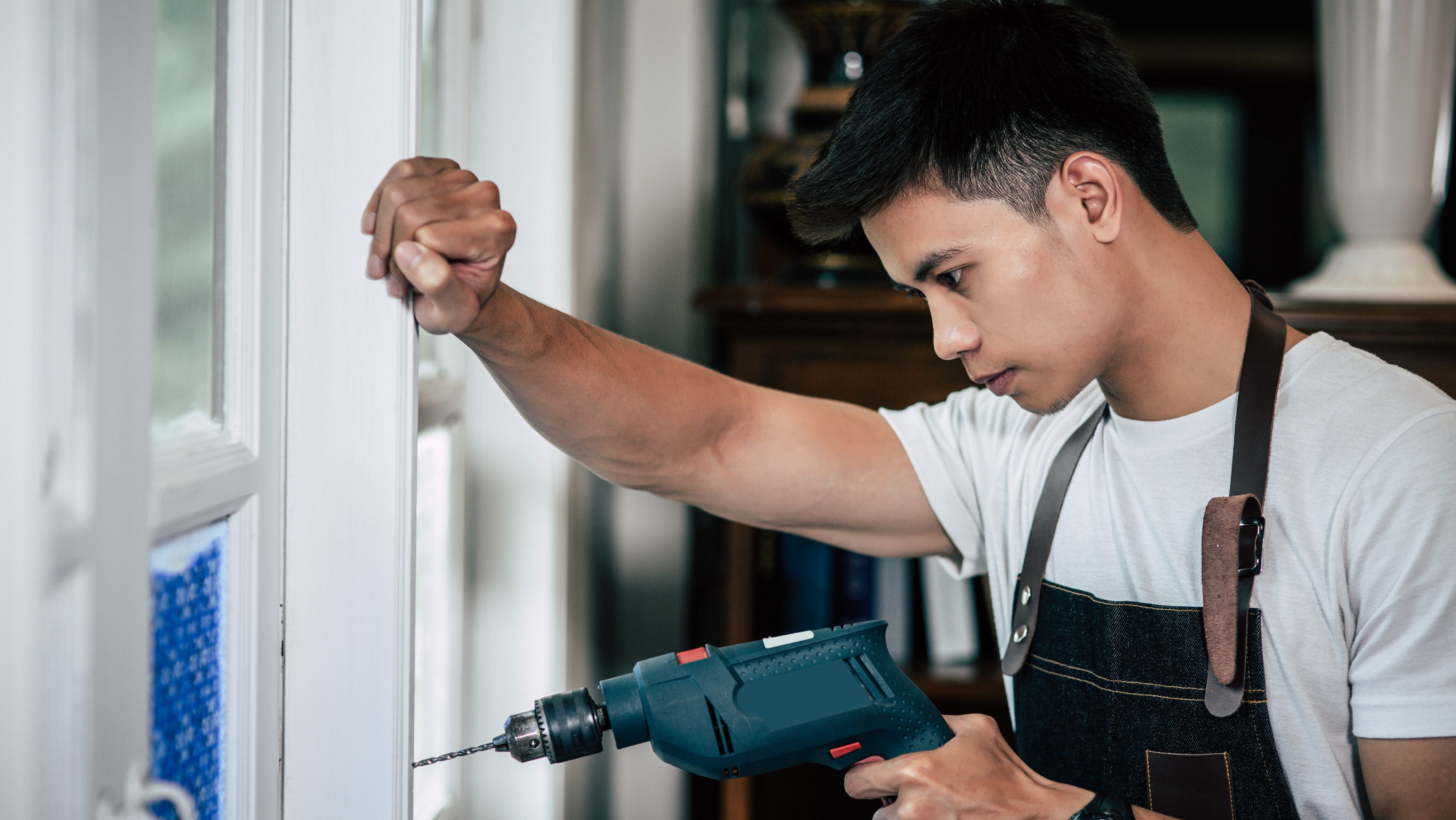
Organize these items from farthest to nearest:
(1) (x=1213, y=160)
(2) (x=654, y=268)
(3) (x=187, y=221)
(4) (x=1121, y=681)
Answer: (1) (x=1213, y=160)
(2) (x=654, y=268)
(4) (x=1121, y=681)
(3) (x=187, y=221)

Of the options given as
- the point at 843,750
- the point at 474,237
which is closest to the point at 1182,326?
the point at 843,750

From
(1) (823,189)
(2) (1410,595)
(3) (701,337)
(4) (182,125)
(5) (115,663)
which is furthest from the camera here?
(3) (701,337)

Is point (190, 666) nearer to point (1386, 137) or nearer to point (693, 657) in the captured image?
point (693, 657)

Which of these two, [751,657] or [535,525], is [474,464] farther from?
[751,657]

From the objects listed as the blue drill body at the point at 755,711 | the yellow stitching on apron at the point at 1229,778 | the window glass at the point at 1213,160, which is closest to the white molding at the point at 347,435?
the blue drill body at the point at 755,711

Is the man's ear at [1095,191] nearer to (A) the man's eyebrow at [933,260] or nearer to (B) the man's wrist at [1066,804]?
(A) the man's eyebrow at [933,260]

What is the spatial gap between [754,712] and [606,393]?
0.31m

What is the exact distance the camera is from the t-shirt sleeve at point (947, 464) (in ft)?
3.71

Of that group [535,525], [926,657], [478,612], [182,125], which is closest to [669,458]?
[535,525]

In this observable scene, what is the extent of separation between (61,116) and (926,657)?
4.75ft

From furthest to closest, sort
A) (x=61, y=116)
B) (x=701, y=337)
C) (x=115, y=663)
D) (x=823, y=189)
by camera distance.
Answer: (x=701, y=337) → (x=823, y=189) → (x=115, y=663) → (x=61, y=116)

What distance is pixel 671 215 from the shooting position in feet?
5.53

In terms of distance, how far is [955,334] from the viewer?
900 mm

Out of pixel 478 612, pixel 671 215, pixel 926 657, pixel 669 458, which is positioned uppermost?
pixel 671 215
